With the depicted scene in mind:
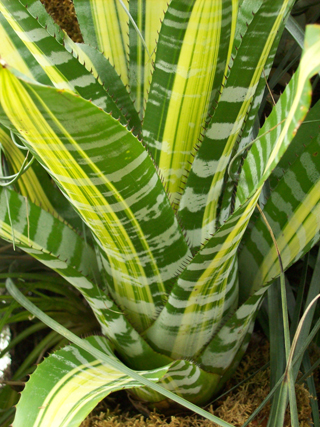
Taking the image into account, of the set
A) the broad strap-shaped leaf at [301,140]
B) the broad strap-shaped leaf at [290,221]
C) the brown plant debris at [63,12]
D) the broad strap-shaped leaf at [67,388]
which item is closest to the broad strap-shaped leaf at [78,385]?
the broad strap-shaped leaf at [67,388]

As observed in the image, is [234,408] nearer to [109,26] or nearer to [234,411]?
[234,411]

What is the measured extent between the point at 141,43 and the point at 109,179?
248 mm

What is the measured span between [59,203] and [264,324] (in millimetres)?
339

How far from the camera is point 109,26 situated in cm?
45

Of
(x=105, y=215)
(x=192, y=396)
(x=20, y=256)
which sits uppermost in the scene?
(x=20, y=256)

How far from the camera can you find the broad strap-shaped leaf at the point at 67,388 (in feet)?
0.99

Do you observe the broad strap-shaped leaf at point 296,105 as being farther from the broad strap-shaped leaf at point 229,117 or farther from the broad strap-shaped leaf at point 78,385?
the broad strap-shaped leaf at point 78,385

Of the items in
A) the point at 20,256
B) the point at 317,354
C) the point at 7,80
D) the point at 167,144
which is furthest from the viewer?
the point at 20,256

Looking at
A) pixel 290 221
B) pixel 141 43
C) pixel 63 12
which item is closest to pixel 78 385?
pixel 290 221

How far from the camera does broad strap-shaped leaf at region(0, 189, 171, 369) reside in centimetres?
36

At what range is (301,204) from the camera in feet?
1.18

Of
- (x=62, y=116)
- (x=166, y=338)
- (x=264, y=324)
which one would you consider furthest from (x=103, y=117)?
(x=264, y=324)

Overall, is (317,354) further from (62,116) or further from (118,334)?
(62,116)

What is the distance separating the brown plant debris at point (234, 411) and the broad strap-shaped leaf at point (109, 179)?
136 mm
